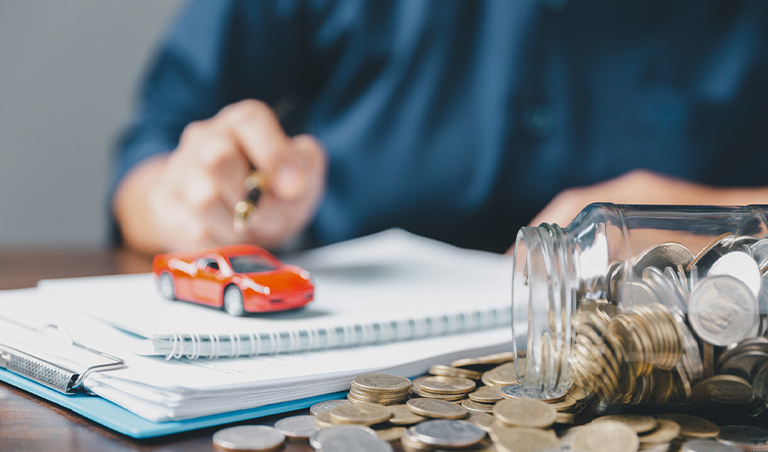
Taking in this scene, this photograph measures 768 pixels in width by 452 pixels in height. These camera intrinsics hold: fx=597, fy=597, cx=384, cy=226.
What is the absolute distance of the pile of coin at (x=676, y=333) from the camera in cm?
44

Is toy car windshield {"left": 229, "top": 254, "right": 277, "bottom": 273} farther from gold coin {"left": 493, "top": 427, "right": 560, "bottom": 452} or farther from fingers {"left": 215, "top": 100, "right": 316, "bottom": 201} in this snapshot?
gold coin {"left": 493, "top": 427, "right": 560, "bottom": 452}

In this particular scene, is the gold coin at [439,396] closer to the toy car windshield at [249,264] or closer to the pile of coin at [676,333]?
the pile of coin at [676,333]

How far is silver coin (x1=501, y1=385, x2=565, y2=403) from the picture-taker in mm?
499

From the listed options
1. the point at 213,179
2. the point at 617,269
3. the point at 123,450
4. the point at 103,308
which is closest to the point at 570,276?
the point at 617,269

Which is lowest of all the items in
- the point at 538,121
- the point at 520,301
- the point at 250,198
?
the point at 520,301

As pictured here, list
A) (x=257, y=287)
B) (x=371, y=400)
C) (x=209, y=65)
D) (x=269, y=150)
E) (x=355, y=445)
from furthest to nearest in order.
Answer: (x=209, y=65) < (x=269, y=150) < (x=257, y=287) < (x=371, y=400) < (x=355, y=445)

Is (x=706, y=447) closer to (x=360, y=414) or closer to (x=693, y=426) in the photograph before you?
(x=693, y=426)

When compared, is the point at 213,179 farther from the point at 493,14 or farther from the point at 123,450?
the point at 493,14

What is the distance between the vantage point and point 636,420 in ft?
1.48

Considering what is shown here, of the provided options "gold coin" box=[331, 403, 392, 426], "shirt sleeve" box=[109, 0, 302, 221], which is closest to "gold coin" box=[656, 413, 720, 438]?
"gold coin" box=[331, 403, 392, 426]

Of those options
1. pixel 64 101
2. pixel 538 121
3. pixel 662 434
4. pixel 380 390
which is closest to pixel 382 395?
pixel 380 390

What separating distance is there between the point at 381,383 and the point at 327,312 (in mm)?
200

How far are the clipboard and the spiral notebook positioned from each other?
51 mm

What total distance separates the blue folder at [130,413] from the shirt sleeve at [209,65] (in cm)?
115
